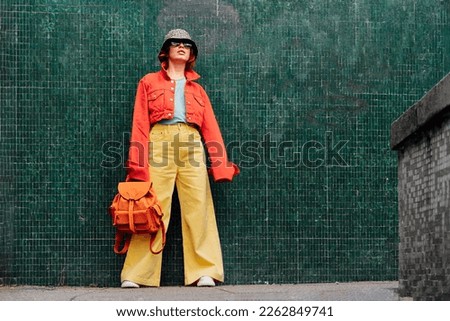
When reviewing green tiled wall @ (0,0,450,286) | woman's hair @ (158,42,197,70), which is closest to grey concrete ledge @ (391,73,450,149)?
green tiled wall @ (0,0,450,286)

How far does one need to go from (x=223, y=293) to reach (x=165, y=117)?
1.61 metres

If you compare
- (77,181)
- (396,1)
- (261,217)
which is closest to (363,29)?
(396,1)

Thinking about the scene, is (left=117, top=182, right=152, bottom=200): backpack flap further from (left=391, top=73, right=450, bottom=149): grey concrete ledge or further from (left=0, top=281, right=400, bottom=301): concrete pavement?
(left=391, top=73, right=450, bottom=149): grey concrete ledge

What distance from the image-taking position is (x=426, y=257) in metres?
6.23

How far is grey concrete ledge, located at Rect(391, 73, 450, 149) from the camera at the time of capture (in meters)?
5.63

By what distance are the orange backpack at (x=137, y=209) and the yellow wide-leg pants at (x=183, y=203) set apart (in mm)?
222

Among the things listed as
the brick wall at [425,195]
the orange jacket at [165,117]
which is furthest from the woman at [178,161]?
the brick wall at [425,195]

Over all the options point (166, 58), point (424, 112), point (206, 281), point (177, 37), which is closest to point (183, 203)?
point (206, 281)

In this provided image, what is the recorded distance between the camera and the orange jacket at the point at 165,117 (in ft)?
28.1

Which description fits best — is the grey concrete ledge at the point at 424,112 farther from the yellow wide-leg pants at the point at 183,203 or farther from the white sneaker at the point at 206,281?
the white sneaker at the point at 206,281

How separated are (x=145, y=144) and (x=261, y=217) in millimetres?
1324

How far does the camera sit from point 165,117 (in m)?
8.63
